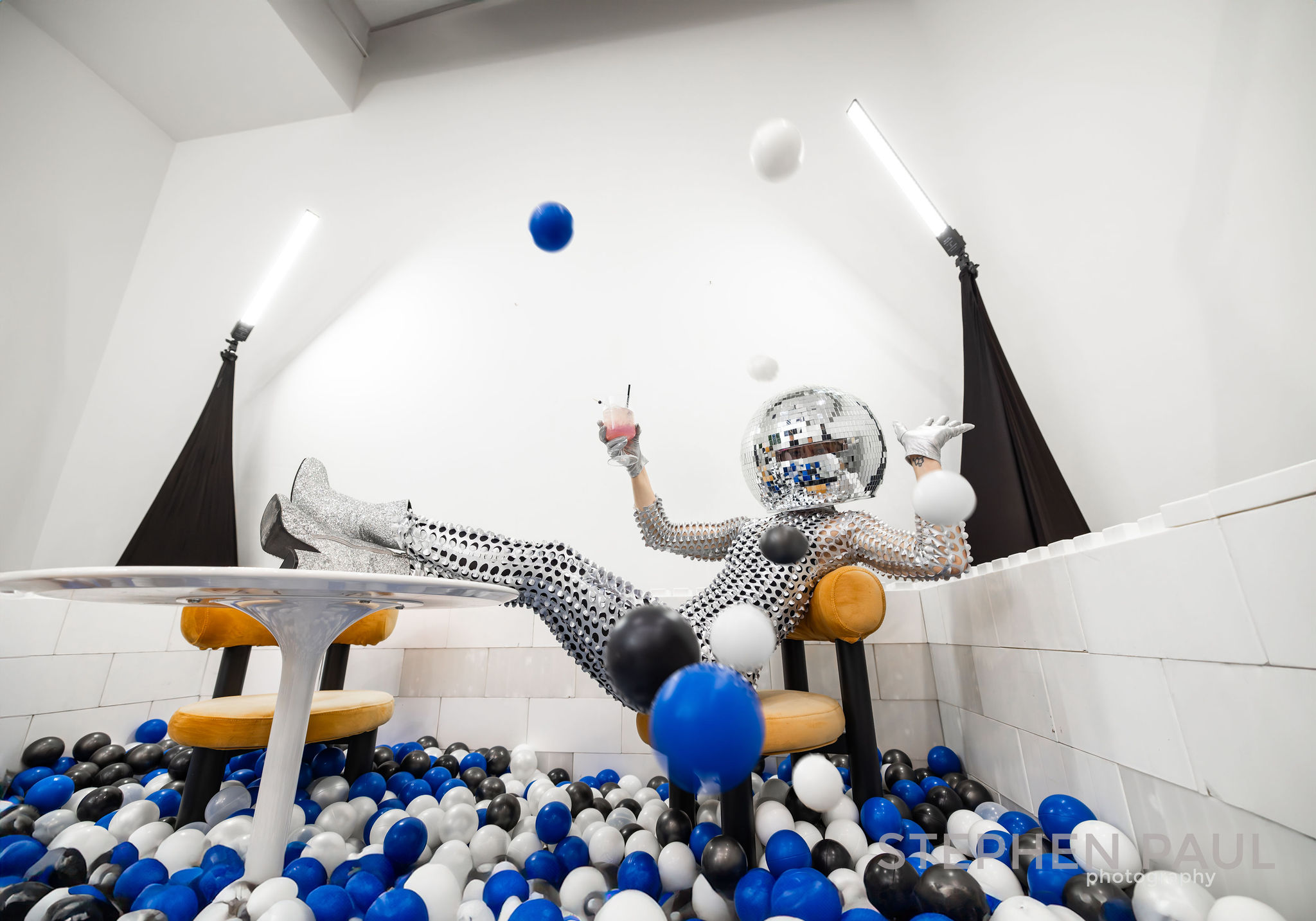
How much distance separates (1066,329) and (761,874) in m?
1.75

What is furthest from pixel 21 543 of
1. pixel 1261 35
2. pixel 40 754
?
pixel 1261 35

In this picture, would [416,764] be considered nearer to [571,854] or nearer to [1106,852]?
[571,854]

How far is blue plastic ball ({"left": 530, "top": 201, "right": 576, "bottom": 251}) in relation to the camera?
4.60ft

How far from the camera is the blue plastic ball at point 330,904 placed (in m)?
0.81

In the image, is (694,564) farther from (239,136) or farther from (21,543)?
(239,136)

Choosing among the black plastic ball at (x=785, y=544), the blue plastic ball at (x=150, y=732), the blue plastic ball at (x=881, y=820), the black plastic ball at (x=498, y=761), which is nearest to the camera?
the black plastic ball at (x=785, y=544)

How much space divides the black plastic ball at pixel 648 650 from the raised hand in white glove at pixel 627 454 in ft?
3.47

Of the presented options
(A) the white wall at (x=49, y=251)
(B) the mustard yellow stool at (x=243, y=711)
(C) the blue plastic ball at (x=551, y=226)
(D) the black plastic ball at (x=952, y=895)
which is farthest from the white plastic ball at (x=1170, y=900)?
(A) the white wall at (x=49, y=251)

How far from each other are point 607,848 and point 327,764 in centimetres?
92

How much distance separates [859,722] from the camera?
3.82ft

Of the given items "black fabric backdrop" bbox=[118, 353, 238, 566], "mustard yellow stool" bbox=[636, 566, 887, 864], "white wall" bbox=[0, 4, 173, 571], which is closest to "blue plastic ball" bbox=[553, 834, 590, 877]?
"mustard yellow stool" bbox=[636, 566, 887, 864]

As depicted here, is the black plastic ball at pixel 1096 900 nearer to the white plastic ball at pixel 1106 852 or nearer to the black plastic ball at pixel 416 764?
the white plastic ball at pixel 1106 852

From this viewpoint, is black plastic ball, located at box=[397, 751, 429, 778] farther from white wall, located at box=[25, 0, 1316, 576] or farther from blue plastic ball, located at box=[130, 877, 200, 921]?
white wall, located at box=[25, 0, 1316, 576]

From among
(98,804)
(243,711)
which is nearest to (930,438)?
→ (243,711)
